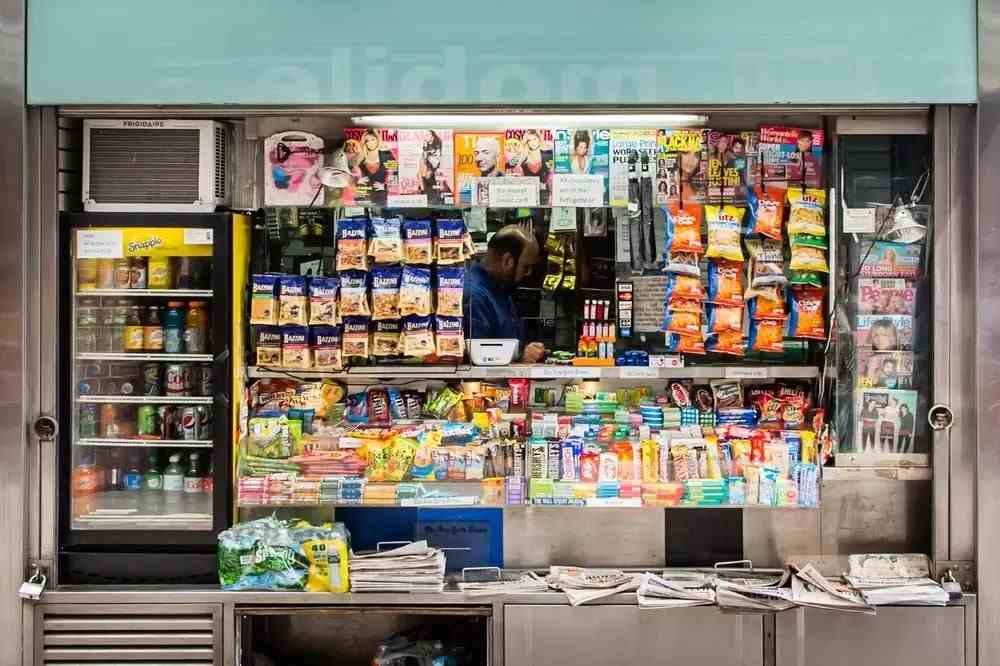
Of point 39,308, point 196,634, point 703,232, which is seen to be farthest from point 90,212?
point 703,232

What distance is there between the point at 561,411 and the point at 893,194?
169cm

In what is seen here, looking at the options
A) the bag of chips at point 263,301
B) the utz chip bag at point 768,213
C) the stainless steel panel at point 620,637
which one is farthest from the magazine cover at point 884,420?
the bag of chips at point 263,301

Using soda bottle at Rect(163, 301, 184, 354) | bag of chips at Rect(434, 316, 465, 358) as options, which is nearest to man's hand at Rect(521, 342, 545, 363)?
bag of chips at Rect(434, 316, 465, 358)

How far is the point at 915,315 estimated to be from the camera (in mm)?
4184

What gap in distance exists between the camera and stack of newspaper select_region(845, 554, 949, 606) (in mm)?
3896

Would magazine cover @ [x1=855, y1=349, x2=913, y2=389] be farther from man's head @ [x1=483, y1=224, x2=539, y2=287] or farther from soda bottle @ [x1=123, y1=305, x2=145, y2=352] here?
soda bottle @ [x1=123, y1=305, x2=145, y2=352]


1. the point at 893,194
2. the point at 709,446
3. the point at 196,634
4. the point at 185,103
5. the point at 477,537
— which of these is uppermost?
the point at 185,103

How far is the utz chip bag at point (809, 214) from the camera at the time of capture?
429cm

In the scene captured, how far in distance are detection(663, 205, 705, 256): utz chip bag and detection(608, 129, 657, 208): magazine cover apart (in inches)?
9.4

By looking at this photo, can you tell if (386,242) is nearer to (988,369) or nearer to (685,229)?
(685,229)

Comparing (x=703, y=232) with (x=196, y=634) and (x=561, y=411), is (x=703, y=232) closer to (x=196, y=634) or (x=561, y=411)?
(x=561, y=411)

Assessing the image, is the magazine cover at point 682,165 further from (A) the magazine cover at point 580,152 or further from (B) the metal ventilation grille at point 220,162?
(B) the metal ventilation grille at point 220,162

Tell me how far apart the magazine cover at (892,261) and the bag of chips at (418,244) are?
73.0 inches

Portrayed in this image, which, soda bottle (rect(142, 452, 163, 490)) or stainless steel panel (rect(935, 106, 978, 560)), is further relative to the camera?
soda bottle (rect(142, 452, 163, 490))
